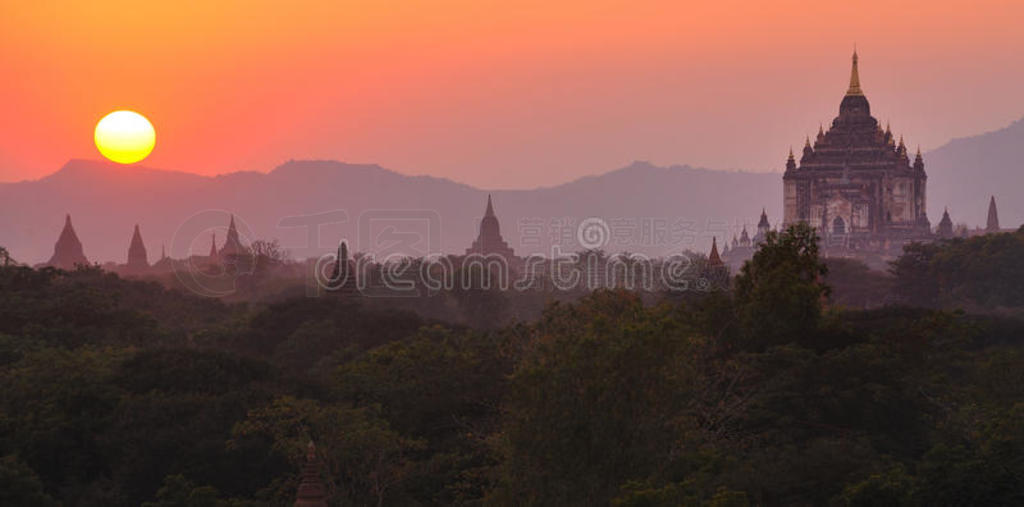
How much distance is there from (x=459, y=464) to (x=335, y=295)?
4061cm

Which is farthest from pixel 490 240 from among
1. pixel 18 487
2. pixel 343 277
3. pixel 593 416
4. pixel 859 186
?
pixel 593 416

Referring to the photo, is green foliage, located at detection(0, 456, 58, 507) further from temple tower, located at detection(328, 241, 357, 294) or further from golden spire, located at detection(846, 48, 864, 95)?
golden spire, located at detection(846, 48, 864, 95)

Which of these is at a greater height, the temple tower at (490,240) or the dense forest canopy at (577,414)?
the temple tower at (490,240)

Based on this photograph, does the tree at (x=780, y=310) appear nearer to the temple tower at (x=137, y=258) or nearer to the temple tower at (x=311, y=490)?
the temple tower at (x=311, y=490)

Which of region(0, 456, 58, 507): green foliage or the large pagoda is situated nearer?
region(0, 456, 58, 507): green foliage

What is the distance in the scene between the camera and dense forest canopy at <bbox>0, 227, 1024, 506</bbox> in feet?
103

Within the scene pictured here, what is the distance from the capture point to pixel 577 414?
31516mm

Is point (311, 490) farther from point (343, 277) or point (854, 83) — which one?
point (854, 83)

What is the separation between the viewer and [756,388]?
40375 millimetres

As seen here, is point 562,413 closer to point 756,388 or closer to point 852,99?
point 756,388

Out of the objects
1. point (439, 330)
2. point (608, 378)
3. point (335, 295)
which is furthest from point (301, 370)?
point (608, 378)

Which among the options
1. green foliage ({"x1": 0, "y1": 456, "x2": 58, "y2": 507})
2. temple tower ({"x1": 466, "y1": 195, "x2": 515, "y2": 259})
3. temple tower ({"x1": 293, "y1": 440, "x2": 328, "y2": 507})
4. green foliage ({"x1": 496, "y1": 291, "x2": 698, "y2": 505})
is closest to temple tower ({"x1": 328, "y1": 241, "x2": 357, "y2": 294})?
green foliage ({"x1": 0, "y1": 456, "x2": 58, "y2": 507})

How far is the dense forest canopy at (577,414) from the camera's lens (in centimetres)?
3153

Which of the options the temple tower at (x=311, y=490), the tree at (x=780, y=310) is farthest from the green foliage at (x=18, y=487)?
the tree at (x=780, y=310)
